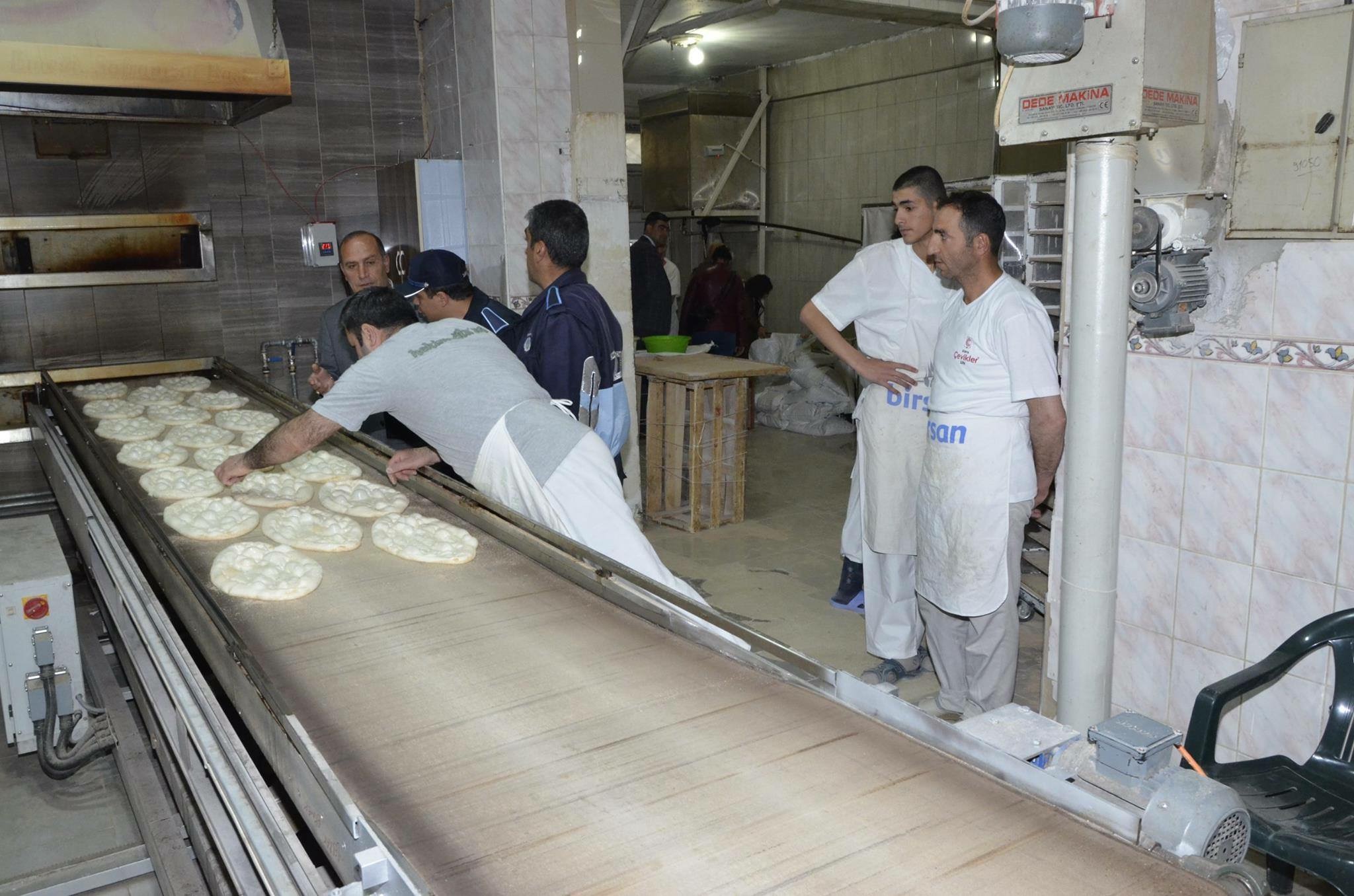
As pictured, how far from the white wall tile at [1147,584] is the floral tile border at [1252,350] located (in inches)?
21.3

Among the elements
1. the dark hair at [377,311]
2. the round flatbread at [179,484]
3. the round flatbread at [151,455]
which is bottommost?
the round flatbread at [179,484]

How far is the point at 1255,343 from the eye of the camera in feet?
8.20

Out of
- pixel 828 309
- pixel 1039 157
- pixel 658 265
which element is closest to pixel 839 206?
pixel 658 265

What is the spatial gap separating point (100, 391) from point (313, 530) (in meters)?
2.43

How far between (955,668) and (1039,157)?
347cm

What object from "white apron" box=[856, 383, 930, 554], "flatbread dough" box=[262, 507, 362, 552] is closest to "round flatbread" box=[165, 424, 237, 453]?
"flatbread dough" box=[262, 507, 362, 552]

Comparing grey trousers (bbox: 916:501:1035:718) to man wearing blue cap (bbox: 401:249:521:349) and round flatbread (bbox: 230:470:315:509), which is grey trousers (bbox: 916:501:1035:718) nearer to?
man wearing blue cap (bbox: 401:249:521:349)

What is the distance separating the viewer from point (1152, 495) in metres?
2.77

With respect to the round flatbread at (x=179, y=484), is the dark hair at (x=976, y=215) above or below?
above

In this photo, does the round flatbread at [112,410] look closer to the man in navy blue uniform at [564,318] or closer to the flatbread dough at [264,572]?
the man in navy blue uniform at [564,318]

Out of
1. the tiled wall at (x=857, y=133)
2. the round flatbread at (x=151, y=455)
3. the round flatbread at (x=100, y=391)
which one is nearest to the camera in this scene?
the round flatbread at (x=151, y=455)

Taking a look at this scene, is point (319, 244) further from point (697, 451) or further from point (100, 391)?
point (697, 451)

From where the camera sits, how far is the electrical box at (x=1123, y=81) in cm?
205

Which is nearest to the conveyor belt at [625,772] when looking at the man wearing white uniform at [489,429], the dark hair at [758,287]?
the man wearing white uniform at [489,429]
